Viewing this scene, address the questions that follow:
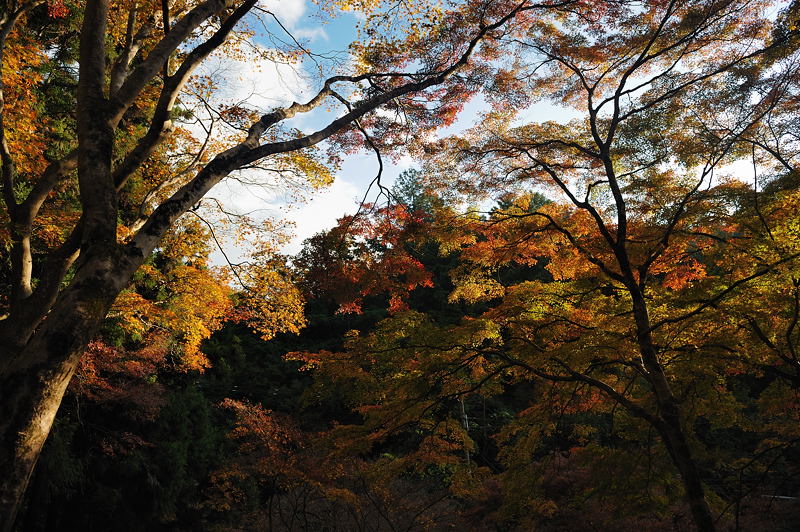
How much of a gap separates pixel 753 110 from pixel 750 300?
240cm

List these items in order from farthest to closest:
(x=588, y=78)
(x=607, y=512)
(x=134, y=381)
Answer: (x=134, y=381) < (x=607, y=512) < (x=588, y=78)

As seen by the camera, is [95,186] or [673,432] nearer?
[95,186]

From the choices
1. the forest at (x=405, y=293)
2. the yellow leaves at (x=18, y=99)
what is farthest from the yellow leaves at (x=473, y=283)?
the yellow leaves at (x=18, y=99)

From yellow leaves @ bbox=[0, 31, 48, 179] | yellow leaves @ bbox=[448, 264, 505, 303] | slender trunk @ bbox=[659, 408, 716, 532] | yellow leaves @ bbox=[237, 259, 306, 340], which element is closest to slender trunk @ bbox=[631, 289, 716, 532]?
slender trunk @ bbox=[659, 408, 716, 532]

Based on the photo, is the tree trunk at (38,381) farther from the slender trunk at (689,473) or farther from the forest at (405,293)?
the slender trunk at (689,473)

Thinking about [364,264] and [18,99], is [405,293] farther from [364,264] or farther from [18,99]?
[18,99]

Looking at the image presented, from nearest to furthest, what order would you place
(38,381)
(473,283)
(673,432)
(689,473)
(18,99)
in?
(38,381), (689,473), (673,432), (18,99), (473,283)

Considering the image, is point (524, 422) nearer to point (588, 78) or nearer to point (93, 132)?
point (588, 78)

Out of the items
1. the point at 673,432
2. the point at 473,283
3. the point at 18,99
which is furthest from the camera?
the point at 473,283

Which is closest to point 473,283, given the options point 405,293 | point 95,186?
point 405,293

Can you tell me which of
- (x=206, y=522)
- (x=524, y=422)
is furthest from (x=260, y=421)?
(x=524, y=422)

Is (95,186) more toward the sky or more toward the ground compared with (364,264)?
more toward the ground

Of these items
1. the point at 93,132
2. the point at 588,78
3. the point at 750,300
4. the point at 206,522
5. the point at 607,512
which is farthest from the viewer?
the point at 206,522

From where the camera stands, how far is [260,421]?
9344mm
